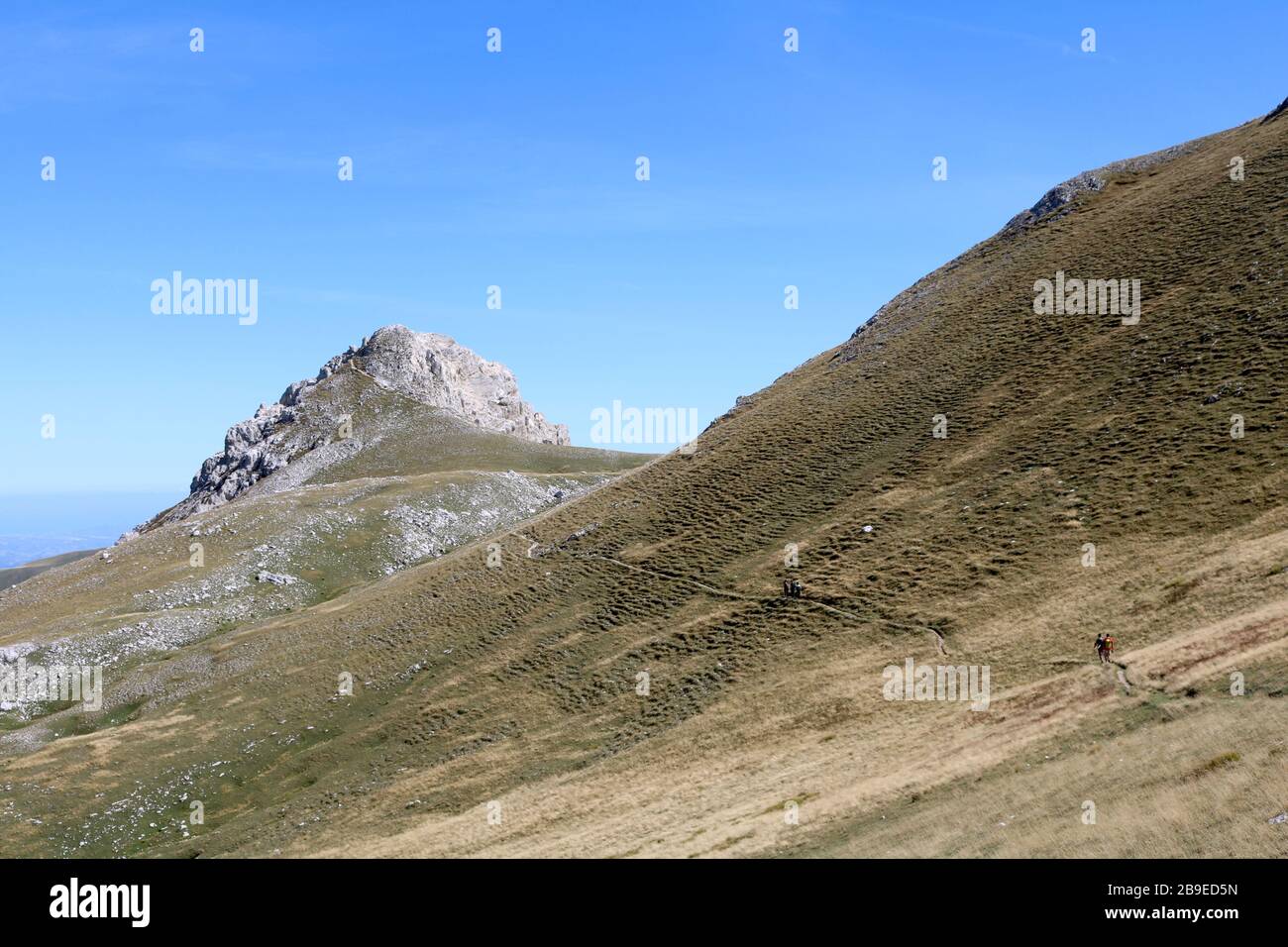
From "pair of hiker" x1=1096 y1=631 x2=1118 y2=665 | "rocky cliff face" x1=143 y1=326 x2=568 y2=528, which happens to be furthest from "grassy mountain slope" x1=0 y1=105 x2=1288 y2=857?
"rocky cliff face" x1=143 y1=326 x2=568 y2=528

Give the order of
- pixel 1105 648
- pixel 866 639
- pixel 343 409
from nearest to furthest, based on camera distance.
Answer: pixel 1105 648
pixel 866 639
pixel 343 409

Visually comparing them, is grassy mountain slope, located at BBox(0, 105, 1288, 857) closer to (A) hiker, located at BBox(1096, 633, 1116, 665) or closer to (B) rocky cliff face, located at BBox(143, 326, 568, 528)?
(A) hiker, located at BBox(1096, 633, 1116, 665)

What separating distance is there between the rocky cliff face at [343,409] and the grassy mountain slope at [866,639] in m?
75.1

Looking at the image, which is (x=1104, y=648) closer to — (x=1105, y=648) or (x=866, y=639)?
(x=1105, y=648)

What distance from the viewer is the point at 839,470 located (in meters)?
68.2

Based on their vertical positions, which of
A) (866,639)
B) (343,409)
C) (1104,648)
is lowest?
(866,639)

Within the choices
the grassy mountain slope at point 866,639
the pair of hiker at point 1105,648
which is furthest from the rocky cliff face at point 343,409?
the pair of hiker at point 1105,648

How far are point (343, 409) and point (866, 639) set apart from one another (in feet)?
423

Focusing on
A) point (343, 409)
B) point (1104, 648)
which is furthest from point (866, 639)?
point (343, 409)

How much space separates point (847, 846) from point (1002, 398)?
159 ft

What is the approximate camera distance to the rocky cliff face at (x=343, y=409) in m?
148

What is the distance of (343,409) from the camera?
15750cm

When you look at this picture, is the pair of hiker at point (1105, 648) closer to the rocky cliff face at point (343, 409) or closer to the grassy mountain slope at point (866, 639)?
the grassy mountain slope at point (866, 639)
